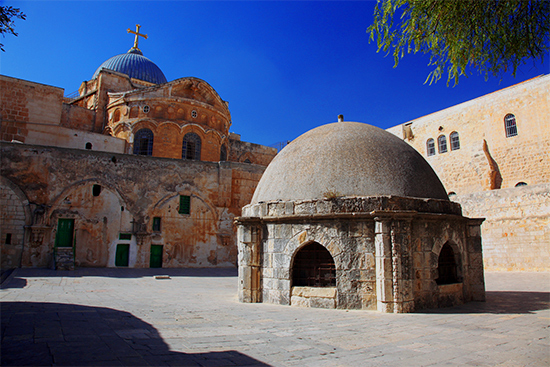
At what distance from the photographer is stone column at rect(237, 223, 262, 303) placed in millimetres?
Result: 7812

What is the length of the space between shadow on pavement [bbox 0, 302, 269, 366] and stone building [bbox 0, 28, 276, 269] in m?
10.1

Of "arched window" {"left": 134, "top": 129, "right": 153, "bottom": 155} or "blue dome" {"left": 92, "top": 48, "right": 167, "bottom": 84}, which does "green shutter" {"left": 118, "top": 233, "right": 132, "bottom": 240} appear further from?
"blue dome" {"left": 92, "top": 48, "right": 167, "bottom": 84}

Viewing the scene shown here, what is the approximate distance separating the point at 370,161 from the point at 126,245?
12.8 meters

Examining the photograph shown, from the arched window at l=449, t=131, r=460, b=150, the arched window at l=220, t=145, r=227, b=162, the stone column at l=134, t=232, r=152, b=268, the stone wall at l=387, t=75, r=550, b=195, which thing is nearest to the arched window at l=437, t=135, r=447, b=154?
the stone wall at l=387, t=75, r=550, b=195

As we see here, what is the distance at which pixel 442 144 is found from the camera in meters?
25.5

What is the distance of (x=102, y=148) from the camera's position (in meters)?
20.5

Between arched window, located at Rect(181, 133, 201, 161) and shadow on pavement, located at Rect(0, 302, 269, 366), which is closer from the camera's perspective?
shadow on pavement, located at Rect(0, 302, 269, 366)

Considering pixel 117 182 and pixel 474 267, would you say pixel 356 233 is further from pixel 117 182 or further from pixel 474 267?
pixel 117 182

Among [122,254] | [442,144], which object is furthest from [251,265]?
[442,144]

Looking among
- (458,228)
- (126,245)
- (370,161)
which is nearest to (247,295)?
(370,161)

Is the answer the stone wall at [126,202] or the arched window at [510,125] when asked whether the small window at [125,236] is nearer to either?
the stone wall at [126,202]

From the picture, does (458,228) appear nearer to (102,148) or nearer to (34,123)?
(102,148)

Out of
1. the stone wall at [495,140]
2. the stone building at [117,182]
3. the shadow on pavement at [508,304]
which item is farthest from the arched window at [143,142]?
the stone wall at [495,140]

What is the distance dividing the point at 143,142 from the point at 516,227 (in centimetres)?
2023
